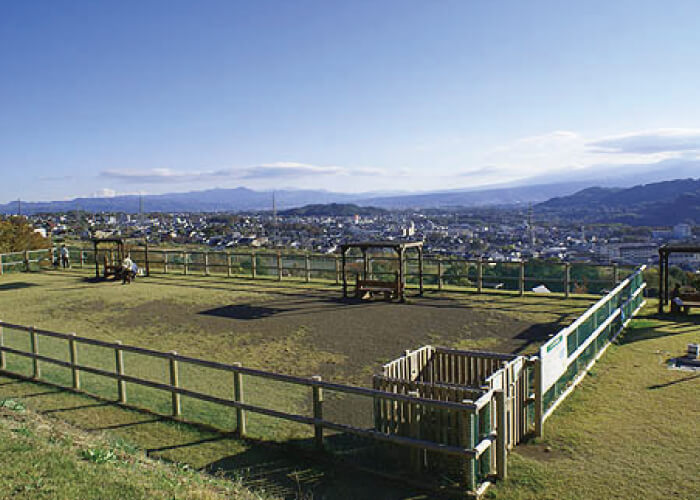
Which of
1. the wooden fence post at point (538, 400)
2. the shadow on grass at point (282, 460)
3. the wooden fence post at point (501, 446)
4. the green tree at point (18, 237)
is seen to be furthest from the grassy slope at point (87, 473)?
the green tree at point (18, 237)

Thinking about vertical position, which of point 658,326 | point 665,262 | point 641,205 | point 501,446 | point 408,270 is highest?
point 641,205

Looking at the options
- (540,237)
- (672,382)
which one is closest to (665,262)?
(672,382)

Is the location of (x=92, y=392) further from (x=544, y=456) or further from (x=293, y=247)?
(x=293, y=247)

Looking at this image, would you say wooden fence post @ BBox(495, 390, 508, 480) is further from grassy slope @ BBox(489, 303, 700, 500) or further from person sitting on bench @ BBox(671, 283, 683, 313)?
person sitting on bench @ BBox(671, 283, 683, 313)

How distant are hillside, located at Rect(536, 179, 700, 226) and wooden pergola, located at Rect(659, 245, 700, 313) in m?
25.0

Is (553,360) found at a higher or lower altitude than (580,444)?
higher

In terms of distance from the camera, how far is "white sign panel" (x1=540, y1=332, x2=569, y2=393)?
7.06 metres

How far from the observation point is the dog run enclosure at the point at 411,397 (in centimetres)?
588

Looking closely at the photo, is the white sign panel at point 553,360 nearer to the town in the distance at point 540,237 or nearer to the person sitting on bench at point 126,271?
the town in the distance at point 540,237

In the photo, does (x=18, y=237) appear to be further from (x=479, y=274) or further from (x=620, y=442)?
(x=620, y=442)

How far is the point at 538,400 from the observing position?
6.90m

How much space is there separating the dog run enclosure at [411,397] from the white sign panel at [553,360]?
0.05ft

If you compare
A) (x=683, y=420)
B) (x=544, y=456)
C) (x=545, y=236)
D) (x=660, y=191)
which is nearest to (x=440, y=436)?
(x=544, y=456)

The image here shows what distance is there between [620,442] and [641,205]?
194 ft
